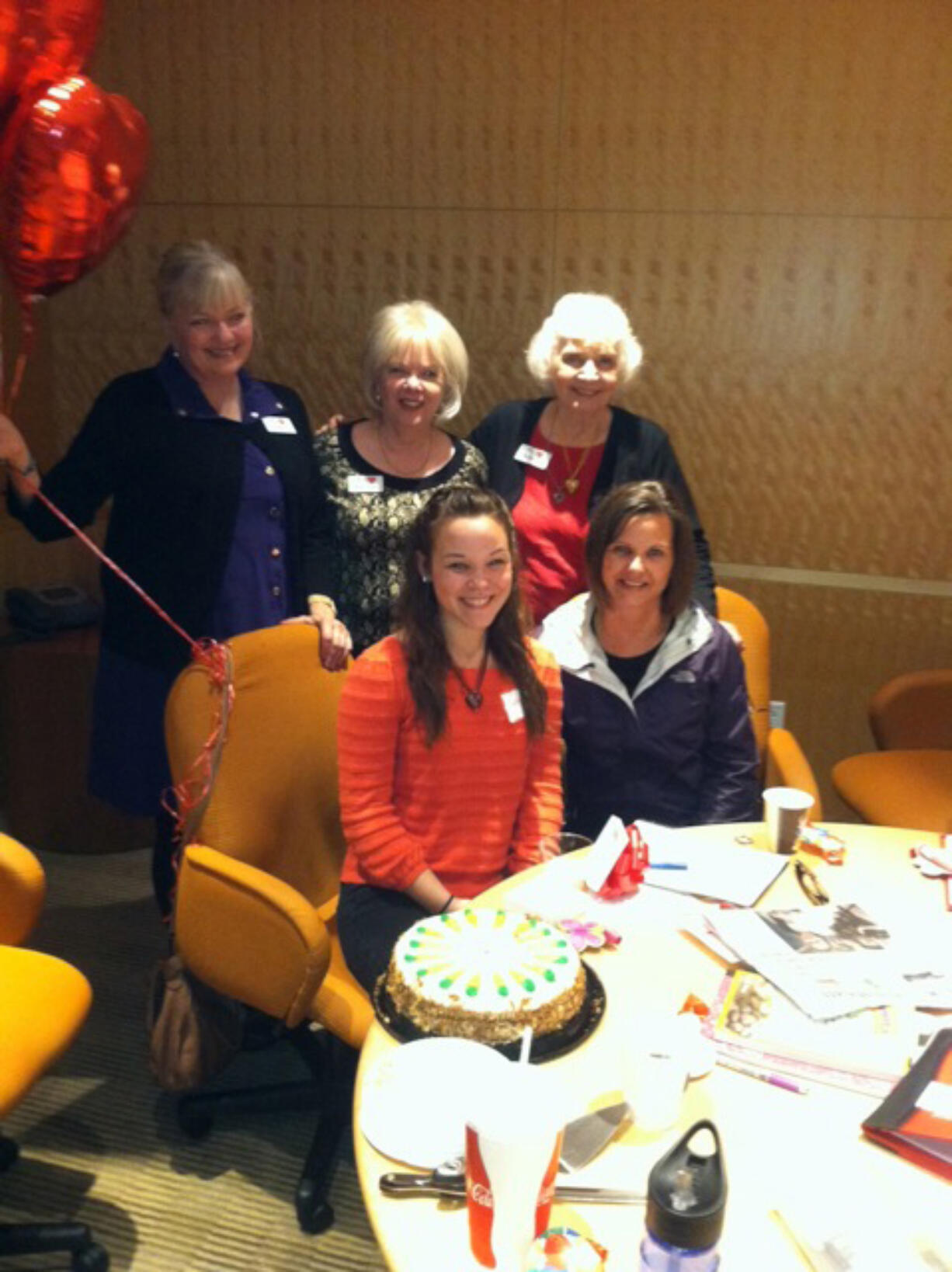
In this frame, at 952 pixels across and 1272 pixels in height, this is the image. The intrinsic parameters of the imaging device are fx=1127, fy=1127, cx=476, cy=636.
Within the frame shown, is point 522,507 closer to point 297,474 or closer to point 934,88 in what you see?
point 297,474

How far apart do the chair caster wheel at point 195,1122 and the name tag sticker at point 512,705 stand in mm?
1131

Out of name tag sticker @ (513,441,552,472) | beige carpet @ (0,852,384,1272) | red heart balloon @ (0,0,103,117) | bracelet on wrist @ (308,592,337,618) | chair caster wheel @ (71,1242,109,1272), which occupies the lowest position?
beige carpet @ (0,852,384,1272)

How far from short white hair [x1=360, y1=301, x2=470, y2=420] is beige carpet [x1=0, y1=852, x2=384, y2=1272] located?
165 cm

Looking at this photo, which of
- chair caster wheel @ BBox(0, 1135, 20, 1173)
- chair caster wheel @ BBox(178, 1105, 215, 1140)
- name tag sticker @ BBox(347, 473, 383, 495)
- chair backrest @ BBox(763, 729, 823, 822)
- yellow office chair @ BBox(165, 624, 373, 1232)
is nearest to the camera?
yellow office chair @ BBox(165, 624, 373, 1232)

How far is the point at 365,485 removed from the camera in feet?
8.71

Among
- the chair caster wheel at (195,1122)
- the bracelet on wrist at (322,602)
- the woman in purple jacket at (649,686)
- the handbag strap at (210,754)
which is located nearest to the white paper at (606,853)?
the woman in purple jacket at (649,686)

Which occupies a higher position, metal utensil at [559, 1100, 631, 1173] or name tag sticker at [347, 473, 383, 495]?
name tag sticker at [347, 473, 383, 495]

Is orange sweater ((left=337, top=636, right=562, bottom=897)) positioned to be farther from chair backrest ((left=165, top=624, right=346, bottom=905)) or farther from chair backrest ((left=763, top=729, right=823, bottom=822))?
chair backrest ((left=763, top=729, right=823, bottom=822))

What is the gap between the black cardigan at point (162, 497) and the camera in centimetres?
252

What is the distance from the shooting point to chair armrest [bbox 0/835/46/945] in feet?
6.87

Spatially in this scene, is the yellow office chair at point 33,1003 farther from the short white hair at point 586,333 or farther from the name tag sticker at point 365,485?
the short white hair at point 586,333

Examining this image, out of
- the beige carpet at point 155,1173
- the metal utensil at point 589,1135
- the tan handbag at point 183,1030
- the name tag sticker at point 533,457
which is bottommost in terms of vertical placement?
the beige carpet at point 155,1173

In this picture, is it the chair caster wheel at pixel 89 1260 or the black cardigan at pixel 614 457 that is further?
the black cardigan at pixel 614 457

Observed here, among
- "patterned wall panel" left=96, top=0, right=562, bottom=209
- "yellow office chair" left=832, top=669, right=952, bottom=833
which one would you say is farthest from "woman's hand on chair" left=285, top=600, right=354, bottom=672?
"patterned wall panel" left=96, top=0, right=562, bottom=209
